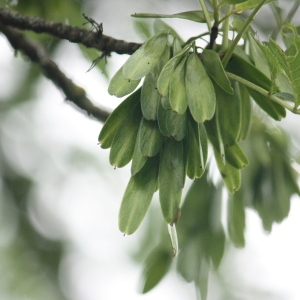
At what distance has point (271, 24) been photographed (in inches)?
53.2

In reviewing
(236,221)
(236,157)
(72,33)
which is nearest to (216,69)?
(236,157)

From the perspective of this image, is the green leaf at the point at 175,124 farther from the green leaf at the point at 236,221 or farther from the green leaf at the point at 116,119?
the green leaf at the point at 236,221

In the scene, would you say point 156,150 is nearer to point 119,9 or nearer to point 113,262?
point 119,9

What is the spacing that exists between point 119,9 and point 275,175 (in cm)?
76

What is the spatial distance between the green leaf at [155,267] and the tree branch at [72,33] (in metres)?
0.35

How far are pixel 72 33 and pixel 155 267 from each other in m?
0.39

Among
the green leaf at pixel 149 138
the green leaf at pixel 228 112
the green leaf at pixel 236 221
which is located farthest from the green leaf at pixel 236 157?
the green leaf at pixel 236 221

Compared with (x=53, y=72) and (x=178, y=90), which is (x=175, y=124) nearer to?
(x=178, y=90)

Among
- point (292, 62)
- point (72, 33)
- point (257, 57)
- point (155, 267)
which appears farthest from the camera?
point (155, 267)

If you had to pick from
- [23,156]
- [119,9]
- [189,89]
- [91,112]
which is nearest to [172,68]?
[189,89]

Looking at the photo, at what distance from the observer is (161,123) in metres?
0.59

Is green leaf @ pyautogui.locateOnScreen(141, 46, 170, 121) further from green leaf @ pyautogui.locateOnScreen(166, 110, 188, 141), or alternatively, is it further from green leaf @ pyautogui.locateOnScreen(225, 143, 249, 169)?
green leaf @ pyautogui.locateOnScreen(225, 143, 249, 169)

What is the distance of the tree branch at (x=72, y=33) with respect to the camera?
79cm

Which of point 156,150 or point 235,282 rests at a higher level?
point 156,150
